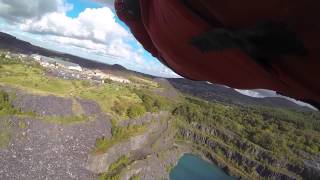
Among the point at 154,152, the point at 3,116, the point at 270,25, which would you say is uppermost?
the point at 270,25

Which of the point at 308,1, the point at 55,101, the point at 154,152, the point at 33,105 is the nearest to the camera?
the point at 308,1

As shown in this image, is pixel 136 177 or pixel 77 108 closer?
pixel 136 177

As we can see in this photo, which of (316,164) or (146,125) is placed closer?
(146,125)

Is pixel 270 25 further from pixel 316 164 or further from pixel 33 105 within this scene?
pixel 316 164

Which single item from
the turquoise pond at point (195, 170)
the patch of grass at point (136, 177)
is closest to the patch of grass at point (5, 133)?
the patch of grass at point (136, 177)

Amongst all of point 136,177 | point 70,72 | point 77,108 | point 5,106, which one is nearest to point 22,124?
point 5,106

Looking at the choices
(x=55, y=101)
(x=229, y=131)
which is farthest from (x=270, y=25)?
(x=229, y=131)

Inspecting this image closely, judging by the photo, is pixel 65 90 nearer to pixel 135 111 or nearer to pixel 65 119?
pixel 135 111
